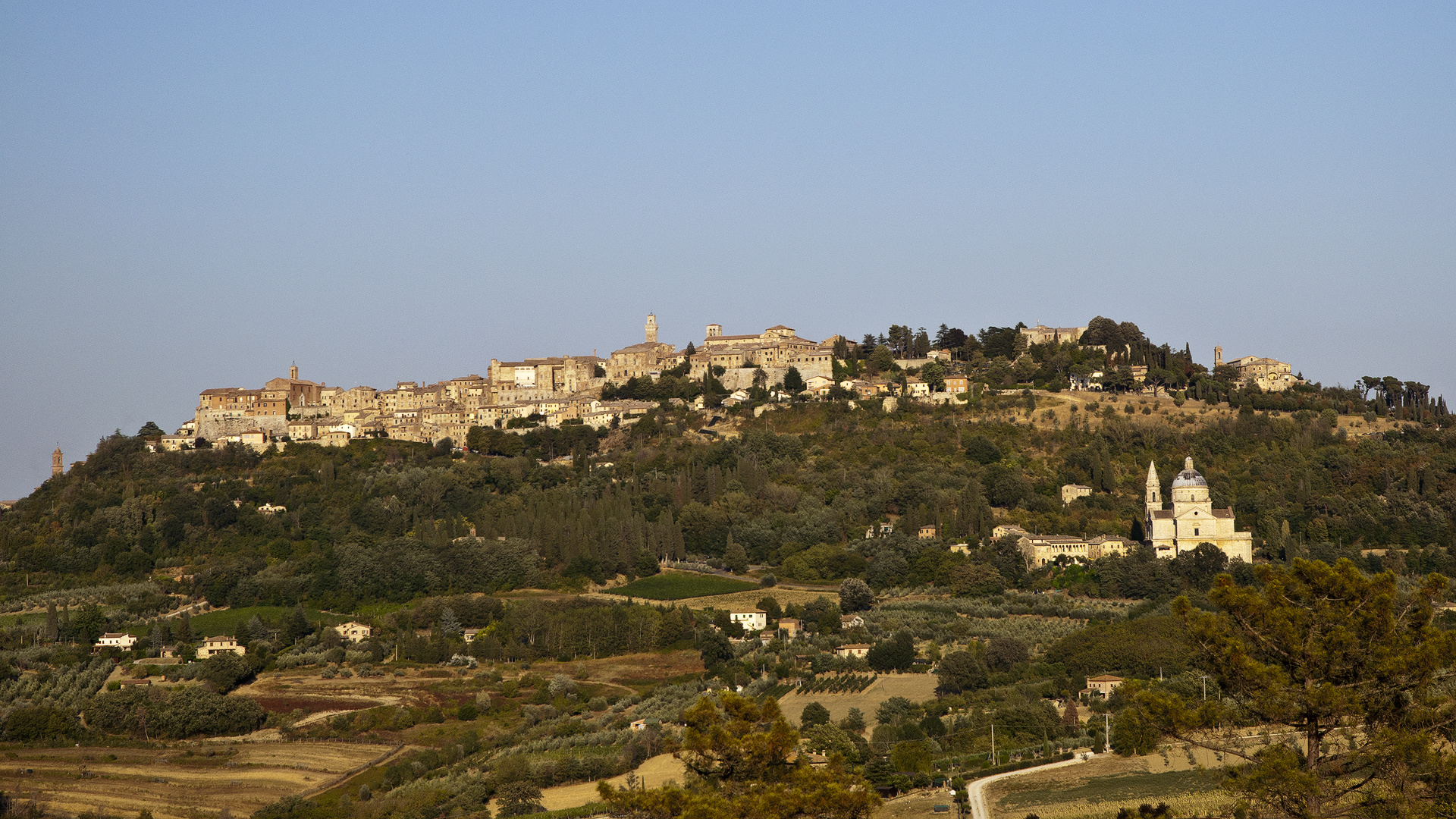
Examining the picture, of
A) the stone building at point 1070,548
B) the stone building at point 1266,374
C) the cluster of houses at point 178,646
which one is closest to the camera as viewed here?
the cluster of houses at point 178,646

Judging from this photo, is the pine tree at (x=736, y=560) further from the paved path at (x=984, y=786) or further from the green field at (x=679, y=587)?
the paved path at (x=984, y=786)

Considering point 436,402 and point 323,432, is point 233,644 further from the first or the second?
point 436,402

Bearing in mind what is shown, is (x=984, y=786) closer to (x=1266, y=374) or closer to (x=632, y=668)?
(x=632, y=668)

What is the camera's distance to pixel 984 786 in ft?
98.7

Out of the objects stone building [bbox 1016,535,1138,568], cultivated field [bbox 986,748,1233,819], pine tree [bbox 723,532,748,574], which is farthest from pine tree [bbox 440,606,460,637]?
cultivated field [bbox 986,748,1233,819]

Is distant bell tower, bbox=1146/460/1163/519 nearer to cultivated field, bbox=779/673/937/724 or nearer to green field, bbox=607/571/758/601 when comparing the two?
green field, bbox=607/571/758/601

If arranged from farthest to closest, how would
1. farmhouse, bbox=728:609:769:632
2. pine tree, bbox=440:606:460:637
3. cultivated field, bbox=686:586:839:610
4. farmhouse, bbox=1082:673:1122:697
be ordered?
cultivated field, bbox=686:586:839:610 → pine tree, bbox=440:606:460:637 → farmhouse, bbox=728:609:769:632 → farmhouse, bbox=1082:673:1122:697

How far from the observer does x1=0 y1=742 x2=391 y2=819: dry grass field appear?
35781 millimetres

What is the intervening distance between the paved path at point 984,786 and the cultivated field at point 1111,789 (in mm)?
159

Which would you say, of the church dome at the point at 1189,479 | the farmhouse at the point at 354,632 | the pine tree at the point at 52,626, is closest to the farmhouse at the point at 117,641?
the pine tree at the point at 52,626

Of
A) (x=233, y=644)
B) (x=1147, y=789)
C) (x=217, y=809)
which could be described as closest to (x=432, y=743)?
(x=217, y=809)

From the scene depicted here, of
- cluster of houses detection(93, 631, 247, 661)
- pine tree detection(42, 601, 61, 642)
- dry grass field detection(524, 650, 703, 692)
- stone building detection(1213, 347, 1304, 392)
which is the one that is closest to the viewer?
dry grass field detection(524, 650, 703, 692)

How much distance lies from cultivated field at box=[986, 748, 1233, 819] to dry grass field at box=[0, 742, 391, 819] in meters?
18.4

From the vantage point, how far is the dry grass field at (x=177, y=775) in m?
35.8
